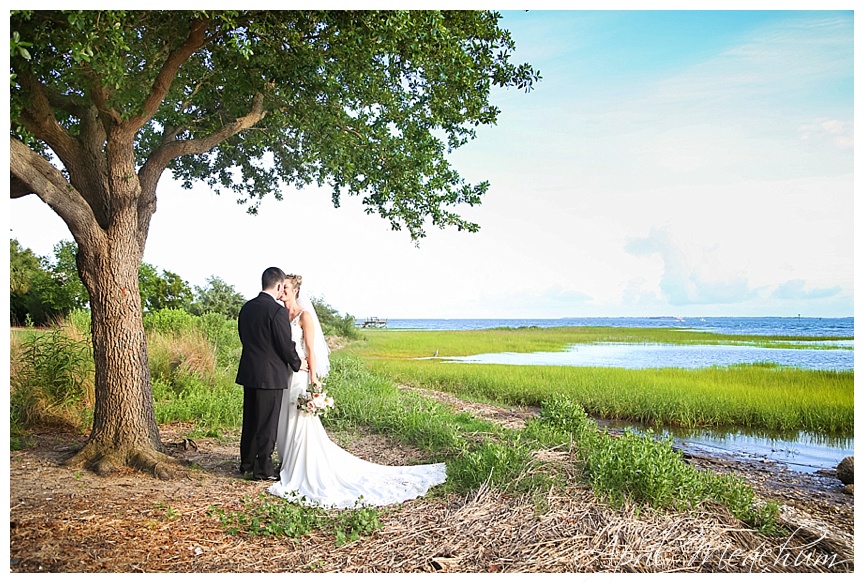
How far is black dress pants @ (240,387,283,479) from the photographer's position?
583 cm

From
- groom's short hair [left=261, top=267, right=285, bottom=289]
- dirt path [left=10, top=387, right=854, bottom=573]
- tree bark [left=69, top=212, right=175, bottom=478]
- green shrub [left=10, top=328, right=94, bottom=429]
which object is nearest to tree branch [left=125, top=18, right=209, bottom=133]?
tree bark [left=69, top=212, right=175, bottom=478]

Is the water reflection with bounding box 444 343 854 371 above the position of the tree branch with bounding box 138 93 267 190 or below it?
below

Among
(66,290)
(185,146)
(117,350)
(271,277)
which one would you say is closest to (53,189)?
(185,146)

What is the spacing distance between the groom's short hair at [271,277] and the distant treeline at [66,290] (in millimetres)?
5180

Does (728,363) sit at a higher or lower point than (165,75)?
lower

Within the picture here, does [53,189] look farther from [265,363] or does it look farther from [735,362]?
[735,362]

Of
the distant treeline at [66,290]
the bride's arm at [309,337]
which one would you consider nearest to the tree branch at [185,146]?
the bride's arm at [309,337]

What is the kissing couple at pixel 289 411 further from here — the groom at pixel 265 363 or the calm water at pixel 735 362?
the calm water at pixel 735 362

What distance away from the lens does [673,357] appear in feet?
77.5

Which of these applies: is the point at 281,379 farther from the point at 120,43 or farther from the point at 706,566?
the point at 706,566

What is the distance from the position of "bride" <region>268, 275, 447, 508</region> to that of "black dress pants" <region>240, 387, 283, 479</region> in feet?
0.41

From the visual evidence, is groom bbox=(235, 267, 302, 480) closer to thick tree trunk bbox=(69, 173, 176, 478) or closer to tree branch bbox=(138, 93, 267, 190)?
thick tree trunk bbox=(69, 173, 176, 478)

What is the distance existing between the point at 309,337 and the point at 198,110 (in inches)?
142
